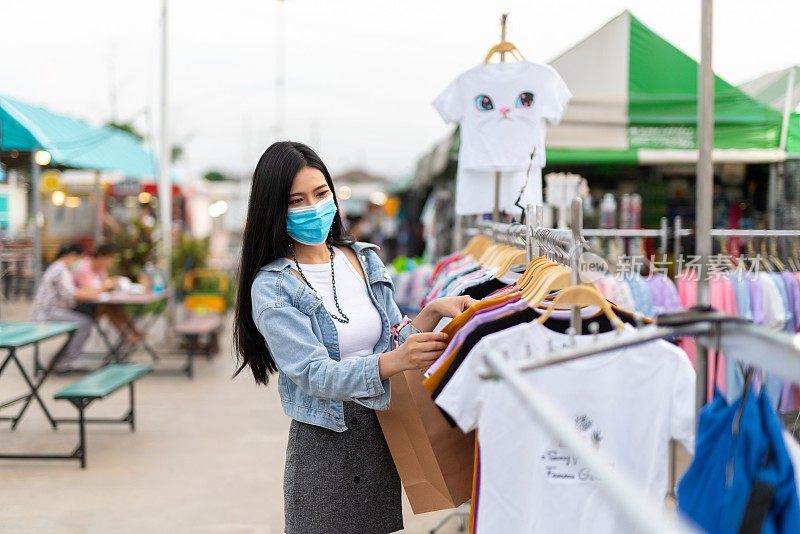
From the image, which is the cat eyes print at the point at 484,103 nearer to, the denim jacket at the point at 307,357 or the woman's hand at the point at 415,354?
the denim jacket at the point at 307,357

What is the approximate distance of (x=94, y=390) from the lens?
582 cm

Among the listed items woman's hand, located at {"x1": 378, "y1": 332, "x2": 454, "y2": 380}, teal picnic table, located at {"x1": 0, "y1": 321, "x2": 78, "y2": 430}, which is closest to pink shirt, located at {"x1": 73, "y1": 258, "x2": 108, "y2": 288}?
teal picnic table, located at {"x1": 0, "y1": 321, "x2": 78, "y2": 430}

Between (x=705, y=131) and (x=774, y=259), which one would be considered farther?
(x=774, y=259)

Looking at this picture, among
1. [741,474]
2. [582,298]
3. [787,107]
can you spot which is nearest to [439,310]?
[582,298]

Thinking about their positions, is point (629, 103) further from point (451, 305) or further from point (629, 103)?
point (451, 305)

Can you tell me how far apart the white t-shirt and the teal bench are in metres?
→ 4.23

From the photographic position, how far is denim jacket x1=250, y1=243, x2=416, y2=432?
7.60ft

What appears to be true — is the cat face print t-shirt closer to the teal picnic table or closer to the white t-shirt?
the white t-shirt

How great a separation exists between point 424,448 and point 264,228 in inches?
33.1

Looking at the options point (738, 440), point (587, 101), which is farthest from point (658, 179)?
point (738, 440)

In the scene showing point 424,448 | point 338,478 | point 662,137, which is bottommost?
point 338,478

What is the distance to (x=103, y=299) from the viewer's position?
8.86 m

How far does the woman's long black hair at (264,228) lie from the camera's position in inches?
98.3

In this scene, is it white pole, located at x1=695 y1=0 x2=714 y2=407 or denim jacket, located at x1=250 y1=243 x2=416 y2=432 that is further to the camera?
denim jacket, located at x1=250 y1=243 x2=416 y2=432
